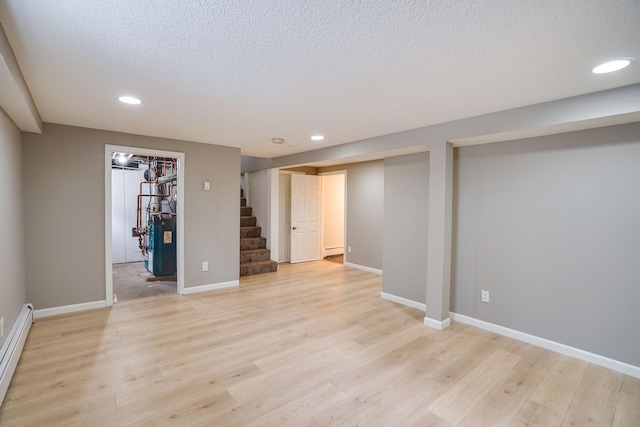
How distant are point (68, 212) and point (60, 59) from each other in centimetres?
243

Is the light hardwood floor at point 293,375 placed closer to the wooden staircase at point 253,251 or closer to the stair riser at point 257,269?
the stair riser at point 257,269

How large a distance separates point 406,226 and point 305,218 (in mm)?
3346

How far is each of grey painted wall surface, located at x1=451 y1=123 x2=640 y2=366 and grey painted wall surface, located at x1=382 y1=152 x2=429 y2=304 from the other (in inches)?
18.1

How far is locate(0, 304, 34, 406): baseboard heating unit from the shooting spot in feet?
6.94

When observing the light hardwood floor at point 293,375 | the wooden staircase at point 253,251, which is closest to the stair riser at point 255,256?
the wooden staircase at point 253,251

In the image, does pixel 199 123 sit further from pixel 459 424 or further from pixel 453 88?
pixel 459 424

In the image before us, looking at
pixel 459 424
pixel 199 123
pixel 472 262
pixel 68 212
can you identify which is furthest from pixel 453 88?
pixel 68 212

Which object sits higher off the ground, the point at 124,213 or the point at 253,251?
the point at 124,213

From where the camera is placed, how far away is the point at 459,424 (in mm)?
1900

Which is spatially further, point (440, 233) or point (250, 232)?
point (250, 232)

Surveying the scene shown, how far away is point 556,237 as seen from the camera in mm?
2883

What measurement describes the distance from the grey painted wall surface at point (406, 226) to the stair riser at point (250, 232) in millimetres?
3207

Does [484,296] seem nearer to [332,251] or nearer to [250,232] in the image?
[250,232]

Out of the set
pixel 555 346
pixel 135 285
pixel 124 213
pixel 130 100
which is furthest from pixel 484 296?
pixel 124 213
